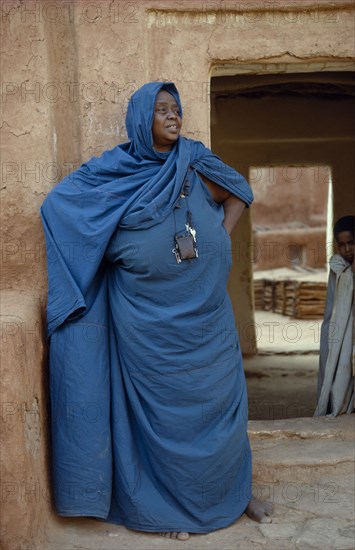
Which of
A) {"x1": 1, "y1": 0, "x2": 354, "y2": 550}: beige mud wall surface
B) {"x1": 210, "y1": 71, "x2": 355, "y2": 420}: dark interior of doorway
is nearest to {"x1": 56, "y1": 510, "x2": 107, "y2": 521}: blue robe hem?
{"x1": 1, "y1": 0, "x2": 354, "y2": 550}: beige mud wall surface

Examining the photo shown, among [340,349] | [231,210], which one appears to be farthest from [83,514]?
[340,349]

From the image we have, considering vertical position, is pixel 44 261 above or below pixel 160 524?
above

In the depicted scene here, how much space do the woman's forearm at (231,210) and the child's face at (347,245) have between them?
126 centimetres

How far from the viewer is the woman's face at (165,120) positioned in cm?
366

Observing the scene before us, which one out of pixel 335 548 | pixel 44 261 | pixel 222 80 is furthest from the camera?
pixel 222 80

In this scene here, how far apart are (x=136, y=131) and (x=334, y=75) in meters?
2.60

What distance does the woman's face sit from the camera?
12.0ft

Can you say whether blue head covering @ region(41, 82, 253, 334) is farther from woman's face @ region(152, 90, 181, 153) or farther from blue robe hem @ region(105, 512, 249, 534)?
blue robe hem @ region(105, 512, 249, 534)

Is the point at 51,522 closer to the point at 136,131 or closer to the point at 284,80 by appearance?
the point at 136,131

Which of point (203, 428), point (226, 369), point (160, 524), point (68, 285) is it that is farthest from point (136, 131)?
point (160, 524)

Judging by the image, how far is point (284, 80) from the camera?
5.95 meters

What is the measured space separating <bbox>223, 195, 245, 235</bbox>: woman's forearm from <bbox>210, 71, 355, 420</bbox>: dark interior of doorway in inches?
101

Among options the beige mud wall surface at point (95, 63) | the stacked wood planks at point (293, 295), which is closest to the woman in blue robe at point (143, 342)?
the beige mud wall surface at point (95, 63)

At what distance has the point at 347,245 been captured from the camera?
4922mm
